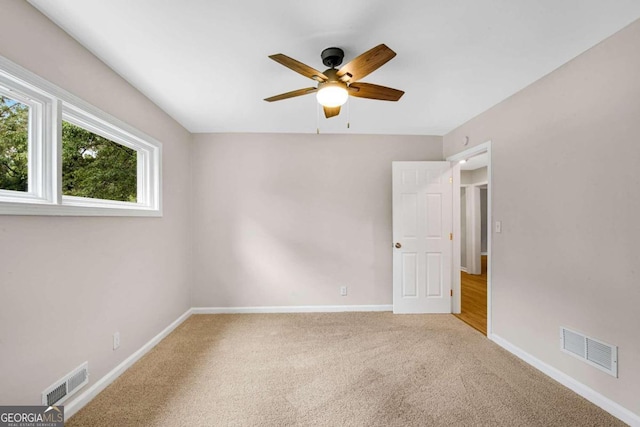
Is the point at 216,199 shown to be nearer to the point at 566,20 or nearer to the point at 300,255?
the point at 300,255

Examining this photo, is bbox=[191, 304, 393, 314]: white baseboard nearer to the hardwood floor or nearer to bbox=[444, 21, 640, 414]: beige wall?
the hardwood floor

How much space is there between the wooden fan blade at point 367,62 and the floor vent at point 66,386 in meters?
2.63

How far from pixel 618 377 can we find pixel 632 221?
101 cm

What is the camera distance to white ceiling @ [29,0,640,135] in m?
1.49

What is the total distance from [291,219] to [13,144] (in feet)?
8.52

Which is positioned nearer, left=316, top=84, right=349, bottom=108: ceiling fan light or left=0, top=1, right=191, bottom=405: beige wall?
left=0, top=1, right=191, bottom=405: beige wall

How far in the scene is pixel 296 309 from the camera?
3621 millimetres

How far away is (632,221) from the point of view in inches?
63.7

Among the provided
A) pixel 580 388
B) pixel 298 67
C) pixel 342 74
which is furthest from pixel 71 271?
pixel 580 388

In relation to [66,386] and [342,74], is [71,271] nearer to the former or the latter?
[66,386]

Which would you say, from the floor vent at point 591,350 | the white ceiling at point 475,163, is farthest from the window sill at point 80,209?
the white ceiling at point 475,163

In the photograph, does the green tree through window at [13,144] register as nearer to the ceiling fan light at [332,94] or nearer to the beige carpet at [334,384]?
the beige carpet at [334,384]

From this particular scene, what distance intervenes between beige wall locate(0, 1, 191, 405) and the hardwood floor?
11.9ft

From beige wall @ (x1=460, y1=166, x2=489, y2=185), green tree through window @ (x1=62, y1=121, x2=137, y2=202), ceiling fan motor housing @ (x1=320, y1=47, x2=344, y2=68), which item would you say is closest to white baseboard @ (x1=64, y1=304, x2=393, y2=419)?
green tree through window @ (x1=62, y1=121, x2=137, y2=202)
